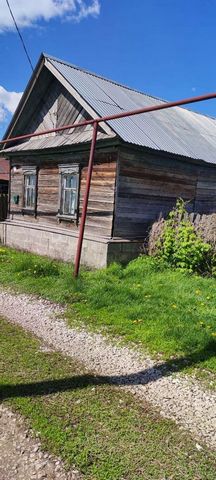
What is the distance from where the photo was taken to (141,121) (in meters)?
10.3

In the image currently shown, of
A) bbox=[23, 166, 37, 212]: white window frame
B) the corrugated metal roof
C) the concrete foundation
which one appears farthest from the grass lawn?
bbox=[23, 166, 37, 212]: white window frame

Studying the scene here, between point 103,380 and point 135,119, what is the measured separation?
7.95 metres

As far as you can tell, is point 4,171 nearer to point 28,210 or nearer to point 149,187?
point 28,210

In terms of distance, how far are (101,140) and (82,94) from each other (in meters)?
1.64

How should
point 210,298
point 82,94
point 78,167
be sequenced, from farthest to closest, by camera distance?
1. point 78,167
2. point 82,94
3. point 210,298

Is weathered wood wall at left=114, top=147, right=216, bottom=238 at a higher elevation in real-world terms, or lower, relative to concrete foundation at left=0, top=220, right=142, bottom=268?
higher

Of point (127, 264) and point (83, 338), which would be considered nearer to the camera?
point (83, 338)

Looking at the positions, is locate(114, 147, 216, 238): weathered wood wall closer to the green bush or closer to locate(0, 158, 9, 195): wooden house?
the green bush

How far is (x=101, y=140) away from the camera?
8836 millimetres

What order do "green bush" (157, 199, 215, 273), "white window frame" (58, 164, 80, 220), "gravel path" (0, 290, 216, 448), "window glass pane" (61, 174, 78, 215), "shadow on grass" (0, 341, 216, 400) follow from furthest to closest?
"window glass pane" (61, 174, 78, 215) → "white window frame" (58, 164, 80, 220) → "green bush" (157, 199, 215, 273) → "shadow on grass" (0, 341, 216, 400) → "gravel path" (0, 290, 216, 448)

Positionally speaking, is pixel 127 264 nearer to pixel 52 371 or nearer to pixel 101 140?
pixel 101 140

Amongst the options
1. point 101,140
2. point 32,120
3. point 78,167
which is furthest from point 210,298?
point 32,120

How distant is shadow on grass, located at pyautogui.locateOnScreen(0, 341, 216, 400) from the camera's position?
3.42m

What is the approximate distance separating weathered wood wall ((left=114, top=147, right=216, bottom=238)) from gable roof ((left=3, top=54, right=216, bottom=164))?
366mm
